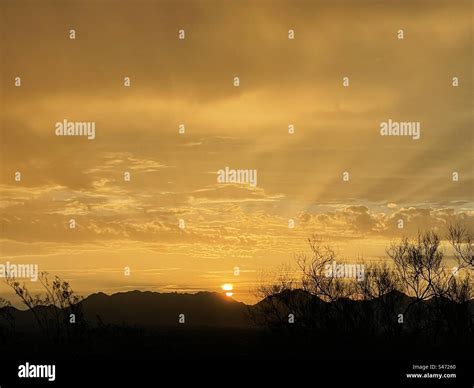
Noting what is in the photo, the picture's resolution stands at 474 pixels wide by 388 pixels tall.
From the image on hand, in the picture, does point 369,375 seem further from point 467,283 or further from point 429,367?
point 467,283

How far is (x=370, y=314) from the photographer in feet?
119

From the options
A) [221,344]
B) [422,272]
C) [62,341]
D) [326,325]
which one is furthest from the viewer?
[422,272]

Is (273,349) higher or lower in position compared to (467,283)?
lower

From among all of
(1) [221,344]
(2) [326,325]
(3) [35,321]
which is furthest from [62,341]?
(2) [326,325]

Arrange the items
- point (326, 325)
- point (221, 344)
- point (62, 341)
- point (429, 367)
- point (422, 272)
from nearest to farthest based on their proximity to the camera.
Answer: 1. point (429, 367)
2. point (221, 344)
3. point (62, 341)
4. point (326, 325)
5. point (422, 272)

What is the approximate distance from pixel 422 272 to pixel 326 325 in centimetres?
624

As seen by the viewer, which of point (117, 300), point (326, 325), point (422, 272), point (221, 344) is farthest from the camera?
point (117, 300)

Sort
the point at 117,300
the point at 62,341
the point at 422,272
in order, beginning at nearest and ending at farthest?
the point at 62,341 < the point at 422,272 < the point at 117,300

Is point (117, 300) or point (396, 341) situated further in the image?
point (117, 300)

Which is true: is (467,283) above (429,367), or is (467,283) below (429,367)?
above

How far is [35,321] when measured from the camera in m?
31.7

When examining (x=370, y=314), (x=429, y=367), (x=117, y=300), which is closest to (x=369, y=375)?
(x=429, y=367)

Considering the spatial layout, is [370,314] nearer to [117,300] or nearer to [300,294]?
[300,294]

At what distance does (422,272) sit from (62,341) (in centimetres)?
1823
